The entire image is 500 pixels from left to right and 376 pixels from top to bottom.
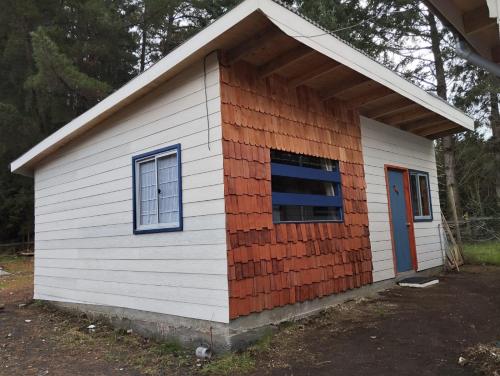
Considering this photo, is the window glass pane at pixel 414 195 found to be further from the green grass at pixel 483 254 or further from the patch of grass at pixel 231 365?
the patch of grass at pixel 231 365

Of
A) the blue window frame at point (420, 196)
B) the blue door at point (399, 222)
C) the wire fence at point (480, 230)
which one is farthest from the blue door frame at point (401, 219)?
the wire fence at point (480, 230)

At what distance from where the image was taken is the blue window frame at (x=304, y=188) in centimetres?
560

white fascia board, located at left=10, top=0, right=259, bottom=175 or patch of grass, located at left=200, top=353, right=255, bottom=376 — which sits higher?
white fascia board, located at left=10, top=0, right=259, bottom=175

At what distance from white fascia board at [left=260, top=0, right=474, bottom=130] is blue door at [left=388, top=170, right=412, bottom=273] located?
4.75ft

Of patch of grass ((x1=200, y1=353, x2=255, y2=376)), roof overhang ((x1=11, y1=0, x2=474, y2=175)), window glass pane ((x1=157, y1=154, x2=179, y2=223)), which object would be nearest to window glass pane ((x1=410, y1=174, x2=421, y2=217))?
roof overhang ((x1=11, y1=0, x2=474, y2=175))

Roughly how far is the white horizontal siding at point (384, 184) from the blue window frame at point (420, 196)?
12 cm

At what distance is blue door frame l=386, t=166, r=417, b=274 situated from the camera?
7967 millimetres

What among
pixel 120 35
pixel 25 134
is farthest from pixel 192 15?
pixel 25 134

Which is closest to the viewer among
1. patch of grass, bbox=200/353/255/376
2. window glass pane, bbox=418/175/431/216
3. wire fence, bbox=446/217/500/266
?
patch of grass, bbox=200/353/255/376

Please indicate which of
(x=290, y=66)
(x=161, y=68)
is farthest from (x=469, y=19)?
(x=161, y=68)

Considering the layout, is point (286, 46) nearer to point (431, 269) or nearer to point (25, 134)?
point (431, 269)

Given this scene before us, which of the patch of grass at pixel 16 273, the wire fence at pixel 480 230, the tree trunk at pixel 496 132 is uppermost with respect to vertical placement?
the tree trunk at pixel 496 132

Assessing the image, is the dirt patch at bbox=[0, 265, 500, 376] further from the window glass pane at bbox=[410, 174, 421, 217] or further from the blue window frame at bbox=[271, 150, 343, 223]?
the window glass pane at bbox=[410, 174, 421, 217]

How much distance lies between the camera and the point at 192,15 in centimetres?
1922
